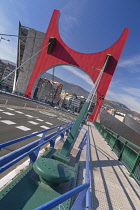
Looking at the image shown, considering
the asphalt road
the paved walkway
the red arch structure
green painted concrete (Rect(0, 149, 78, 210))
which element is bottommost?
the asphalt road

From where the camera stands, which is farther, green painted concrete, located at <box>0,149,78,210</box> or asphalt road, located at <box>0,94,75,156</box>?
asphalt road, located at <box>0,94,75,156</box>

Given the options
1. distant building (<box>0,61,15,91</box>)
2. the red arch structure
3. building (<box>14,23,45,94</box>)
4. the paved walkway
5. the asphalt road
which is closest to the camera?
the paved walkway

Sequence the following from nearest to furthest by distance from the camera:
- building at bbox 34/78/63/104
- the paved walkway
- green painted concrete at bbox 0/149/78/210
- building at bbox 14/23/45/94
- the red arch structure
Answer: green painted concrete at bbox 0/149/78/210 → the paved walkway → the red arch structure → building at bbox 14/23/45/94 → building at bbox 34/78/63/104

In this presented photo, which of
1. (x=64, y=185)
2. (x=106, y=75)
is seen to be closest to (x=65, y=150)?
(x=64, y=185)

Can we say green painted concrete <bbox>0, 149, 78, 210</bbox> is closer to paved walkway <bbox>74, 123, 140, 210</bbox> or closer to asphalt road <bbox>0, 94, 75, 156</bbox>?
paved walkway <bbox>74, 123, 140, 210</bbox>

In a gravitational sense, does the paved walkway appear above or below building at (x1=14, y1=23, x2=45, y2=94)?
Answer: below

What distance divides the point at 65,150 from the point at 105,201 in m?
2.15

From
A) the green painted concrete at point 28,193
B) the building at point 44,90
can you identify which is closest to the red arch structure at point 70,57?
the green painted concrete at point 28,193

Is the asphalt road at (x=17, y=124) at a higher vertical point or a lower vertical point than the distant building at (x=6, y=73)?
lower

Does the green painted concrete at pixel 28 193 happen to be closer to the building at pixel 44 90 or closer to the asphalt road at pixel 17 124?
the asphalt road at pixel 17 124

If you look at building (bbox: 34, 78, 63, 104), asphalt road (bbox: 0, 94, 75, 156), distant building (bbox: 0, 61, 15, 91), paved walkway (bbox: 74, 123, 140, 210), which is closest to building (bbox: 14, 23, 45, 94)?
asphalt road (bbox: 0, 94, 75, 156)

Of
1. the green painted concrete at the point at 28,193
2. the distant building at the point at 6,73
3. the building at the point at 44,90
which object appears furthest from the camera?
the distant building at the point at 6,73

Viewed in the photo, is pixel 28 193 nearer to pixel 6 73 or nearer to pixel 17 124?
pixel 17 124

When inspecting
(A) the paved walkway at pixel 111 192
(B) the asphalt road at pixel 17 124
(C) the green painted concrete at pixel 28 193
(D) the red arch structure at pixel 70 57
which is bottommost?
(B) the asphalt road at pixel 17 124
